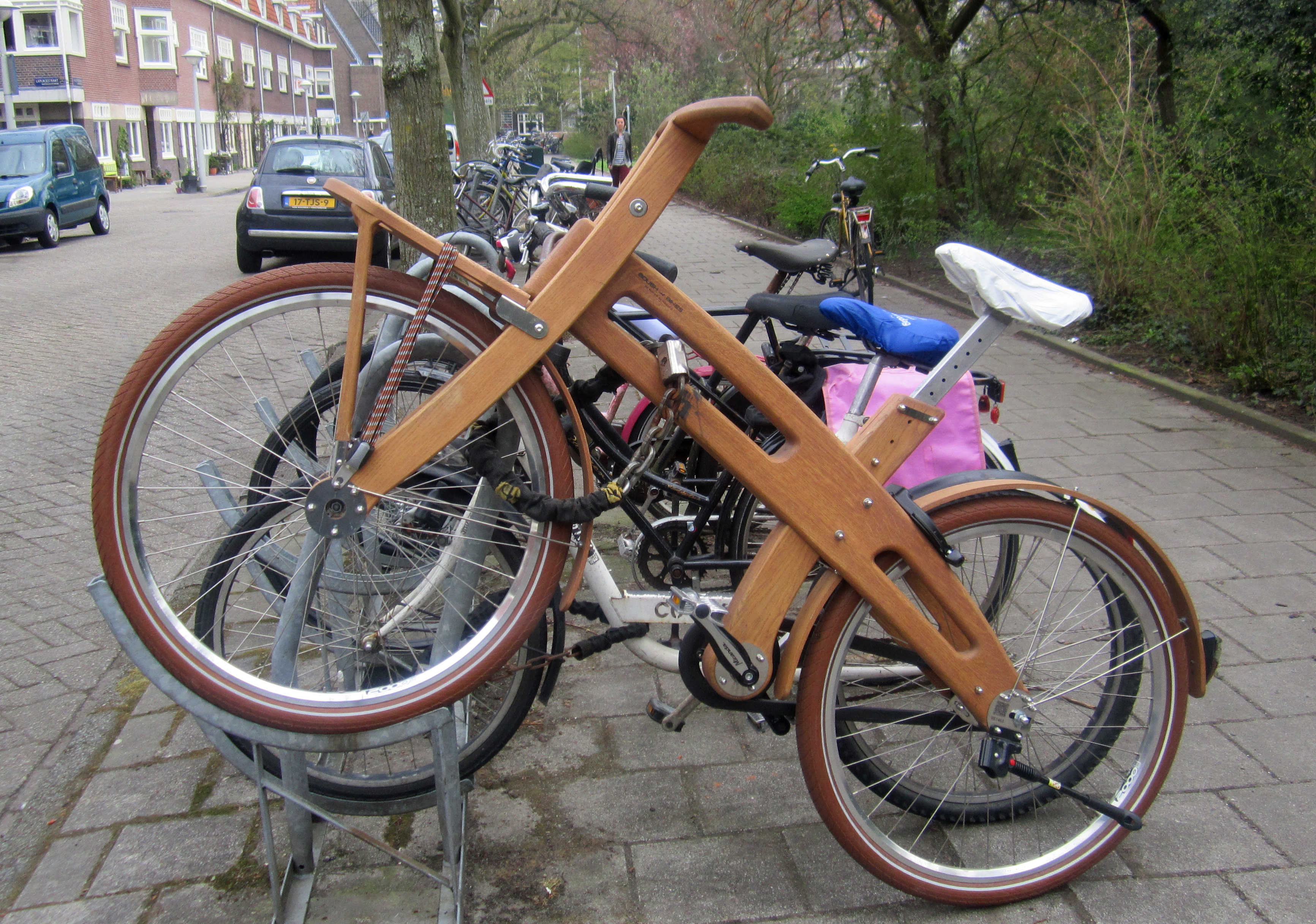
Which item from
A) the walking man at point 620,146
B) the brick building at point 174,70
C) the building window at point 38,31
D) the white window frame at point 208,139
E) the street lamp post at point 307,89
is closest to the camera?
the walking man at point 620,146

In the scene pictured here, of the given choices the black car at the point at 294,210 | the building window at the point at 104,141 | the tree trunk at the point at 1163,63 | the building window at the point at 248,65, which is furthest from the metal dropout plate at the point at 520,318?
the building window at the point at 248,65

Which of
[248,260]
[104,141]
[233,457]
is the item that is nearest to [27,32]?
[104,141]

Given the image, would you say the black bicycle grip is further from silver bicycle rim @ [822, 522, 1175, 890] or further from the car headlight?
the car headlight

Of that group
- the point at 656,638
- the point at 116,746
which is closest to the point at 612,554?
the point at 656,638

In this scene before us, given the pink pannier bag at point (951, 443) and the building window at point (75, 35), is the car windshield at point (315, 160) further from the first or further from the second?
the building window at point (75, 35)

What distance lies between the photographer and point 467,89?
2195 centimetres

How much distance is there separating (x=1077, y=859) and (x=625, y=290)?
5.10ft

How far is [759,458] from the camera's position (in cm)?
205

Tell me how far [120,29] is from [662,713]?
4905 centimetres

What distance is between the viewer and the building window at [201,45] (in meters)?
48.6

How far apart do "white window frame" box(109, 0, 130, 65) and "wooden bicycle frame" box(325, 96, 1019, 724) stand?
4793 centimetres

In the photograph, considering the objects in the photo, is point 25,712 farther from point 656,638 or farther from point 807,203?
point 807,203

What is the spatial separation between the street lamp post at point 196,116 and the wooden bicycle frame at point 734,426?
37.1 m

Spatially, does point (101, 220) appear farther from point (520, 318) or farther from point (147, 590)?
point (520, 318)
